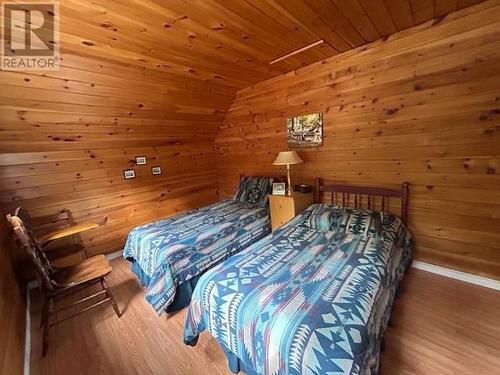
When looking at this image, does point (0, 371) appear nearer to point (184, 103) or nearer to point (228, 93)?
point (184, 103)

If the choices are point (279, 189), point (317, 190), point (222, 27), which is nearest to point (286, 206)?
point (279, 189)

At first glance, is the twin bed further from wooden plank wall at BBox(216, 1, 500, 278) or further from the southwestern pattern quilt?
wooden plank wall at BBox(216, 1, 500, 278)

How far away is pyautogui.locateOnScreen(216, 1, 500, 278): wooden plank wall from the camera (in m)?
1.87

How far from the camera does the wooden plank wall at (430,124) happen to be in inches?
73.4

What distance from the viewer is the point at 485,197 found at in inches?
76.3

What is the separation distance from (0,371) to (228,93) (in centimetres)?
341

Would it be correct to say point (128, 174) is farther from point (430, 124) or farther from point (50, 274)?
point (430, 124)

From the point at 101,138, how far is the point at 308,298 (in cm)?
303

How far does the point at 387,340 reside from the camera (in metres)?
1.61

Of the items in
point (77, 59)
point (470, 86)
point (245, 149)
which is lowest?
point (245, 149)

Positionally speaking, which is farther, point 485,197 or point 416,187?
point 416,187

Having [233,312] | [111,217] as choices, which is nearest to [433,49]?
[233,312]

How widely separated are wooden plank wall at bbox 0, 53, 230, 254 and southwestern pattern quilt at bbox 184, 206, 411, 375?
2.13 m

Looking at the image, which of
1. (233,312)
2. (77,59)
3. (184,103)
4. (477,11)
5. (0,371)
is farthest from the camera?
(184,103)
